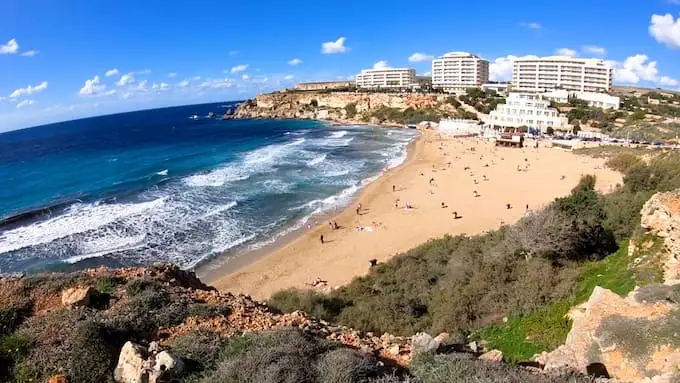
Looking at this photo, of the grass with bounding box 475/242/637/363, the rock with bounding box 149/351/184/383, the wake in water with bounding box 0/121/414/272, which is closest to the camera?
the rock with bounding box 149/351/184/383

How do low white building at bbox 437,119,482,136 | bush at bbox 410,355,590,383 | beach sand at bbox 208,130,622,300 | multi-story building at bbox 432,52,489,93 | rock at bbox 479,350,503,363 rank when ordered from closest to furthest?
bush at bbox 410,355,590,383
rock at bbox 479,350,503,363
beach sand at bbox 208,130,622,300
low white building at bbox 437,119,482,136
multi-story building at bbox 432,52,489,93

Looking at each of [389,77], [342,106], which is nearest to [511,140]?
[342,106]

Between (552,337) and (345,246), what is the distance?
14.6 m

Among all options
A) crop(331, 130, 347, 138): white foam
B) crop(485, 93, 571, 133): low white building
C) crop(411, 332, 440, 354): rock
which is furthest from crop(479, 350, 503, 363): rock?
crop(331, 130, 347, 138): white foam

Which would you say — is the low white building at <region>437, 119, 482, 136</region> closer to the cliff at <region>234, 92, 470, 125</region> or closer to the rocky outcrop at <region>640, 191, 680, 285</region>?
the cliff at <region>234, 92, 470, 125</region>

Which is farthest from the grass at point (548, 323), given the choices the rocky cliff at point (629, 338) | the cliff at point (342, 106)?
the cliff at point (342, 106)

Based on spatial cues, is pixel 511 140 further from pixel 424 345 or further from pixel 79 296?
pixel 79 296

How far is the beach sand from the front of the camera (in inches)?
774

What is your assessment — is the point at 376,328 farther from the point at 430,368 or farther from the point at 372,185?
the point at 372,185

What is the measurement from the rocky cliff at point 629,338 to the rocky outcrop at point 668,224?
113 centimetres

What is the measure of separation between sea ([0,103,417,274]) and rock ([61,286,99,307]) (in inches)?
503

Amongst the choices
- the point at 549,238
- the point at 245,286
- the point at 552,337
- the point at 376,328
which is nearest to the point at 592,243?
the point at 549,238

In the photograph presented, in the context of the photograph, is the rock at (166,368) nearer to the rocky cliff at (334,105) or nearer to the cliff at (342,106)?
the cliff at (342,106)

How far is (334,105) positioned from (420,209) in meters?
78.8
